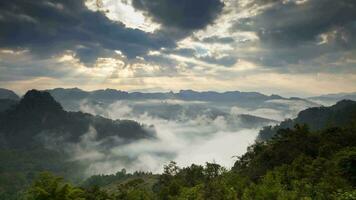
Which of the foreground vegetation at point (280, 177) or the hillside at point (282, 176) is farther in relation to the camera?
the hillside at point (282, 176)

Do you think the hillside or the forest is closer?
the forest

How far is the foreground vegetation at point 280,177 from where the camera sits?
164 feet

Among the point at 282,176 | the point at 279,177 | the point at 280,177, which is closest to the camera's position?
the point at 279,177

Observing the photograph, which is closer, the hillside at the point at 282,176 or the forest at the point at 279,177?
the forest at the point at 279,177

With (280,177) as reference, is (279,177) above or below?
above

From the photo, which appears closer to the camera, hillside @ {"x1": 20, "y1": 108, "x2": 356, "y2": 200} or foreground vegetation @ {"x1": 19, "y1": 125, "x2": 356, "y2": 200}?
foreground vegetation @ {"x1": 19, "y1": 125, "x2": 356, "y2": 200}

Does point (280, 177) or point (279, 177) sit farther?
point (280, 177)

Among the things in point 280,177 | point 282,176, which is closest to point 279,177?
point 280,177

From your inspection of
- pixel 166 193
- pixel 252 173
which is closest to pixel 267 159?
pixel 252 173

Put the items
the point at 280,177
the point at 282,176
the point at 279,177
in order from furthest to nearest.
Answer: the point at 282,176 → the point at 280,177 → the point at 279,177

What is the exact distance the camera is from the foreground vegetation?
50.1 m

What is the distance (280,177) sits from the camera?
213ft

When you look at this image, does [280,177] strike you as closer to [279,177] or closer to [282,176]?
[282,176]

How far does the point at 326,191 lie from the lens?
47.3m
